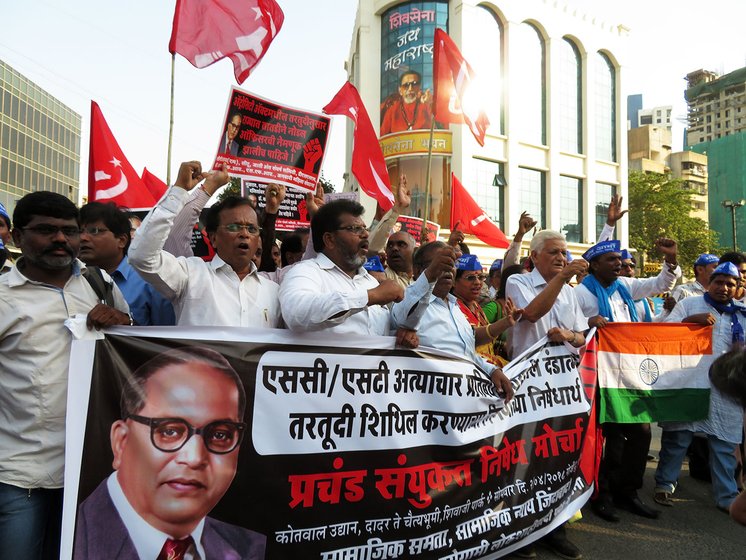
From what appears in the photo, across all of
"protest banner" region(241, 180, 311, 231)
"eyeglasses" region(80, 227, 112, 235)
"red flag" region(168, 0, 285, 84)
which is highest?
"red flag" region(168, 0, 285, 84)

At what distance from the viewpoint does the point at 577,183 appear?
31953 millimetres

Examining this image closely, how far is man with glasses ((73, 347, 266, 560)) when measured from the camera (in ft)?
7.57

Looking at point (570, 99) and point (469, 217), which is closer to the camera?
point (469, 217)

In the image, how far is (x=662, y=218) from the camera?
138 ft

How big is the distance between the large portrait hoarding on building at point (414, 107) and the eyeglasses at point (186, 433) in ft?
83.6

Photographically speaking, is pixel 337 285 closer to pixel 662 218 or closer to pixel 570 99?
pixel 570 99

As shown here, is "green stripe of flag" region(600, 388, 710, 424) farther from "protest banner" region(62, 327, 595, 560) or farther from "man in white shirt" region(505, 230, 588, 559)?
"protest banner" region(62, 327, 595, 560)

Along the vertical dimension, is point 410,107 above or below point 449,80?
above

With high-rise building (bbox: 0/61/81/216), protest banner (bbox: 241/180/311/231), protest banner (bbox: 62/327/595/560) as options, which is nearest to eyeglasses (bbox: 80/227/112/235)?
protest banner (bbox: 62/327/595/560)

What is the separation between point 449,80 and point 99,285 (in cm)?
766

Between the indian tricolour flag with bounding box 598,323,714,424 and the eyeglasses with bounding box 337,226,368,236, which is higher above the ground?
the eyeglasses with bounding box 337,226,368,236

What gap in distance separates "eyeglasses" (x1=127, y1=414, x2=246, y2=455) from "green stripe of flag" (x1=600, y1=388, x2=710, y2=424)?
9.68ft

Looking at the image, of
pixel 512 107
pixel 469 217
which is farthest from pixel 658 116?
pixel 469 217

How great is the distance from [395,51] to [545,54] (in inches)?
318
